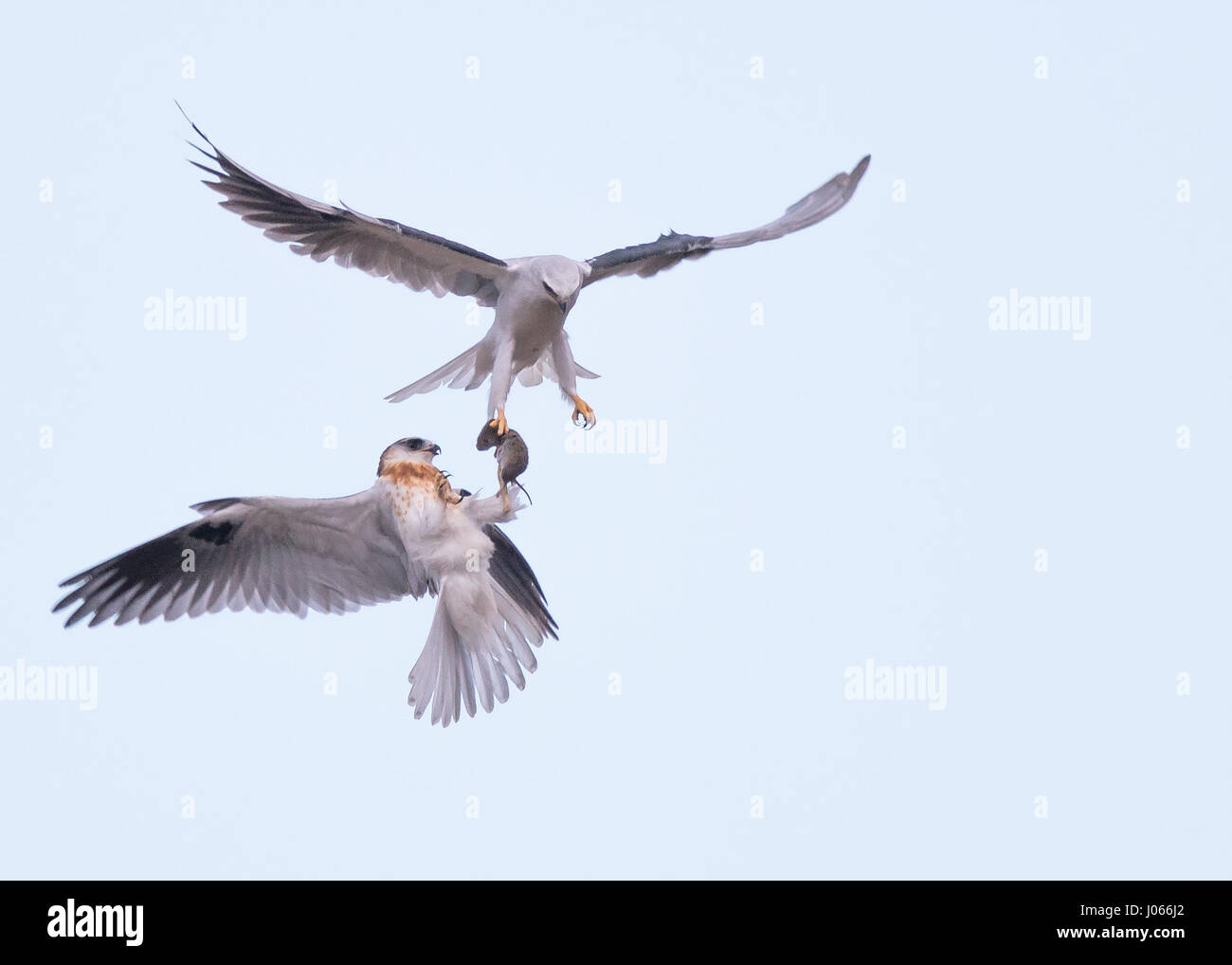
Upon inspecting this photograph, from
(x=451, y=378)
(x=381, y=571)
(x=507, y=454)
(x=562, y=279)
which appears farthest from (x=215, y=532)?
(x=562, y=279)

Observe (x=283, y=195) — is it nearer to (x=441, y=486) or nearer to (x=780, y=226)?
(x=441, y=486)

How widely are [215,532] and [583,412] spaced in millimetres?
1525

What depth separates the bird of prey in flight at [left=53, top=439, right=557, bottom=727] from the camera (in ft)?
21.7

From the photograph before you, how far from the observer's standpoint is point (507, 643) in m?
6.69

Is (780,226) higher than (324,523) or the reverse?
higher

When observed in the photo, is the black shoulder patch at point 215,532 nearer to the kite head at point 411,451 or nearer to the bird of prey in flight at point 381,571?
the bird of prey in flight at point 381,571

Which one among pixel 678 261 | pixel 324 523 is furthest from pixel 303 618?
pixel 678 261

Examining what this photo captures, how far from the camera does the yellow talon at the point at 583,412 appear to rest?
6969 mm

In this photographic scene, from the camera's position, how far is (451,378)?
706 cm

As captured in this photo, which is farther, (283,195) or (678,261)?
(678,261)

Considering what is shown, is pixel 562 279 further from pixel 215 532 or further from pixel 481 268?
pixel 215 532

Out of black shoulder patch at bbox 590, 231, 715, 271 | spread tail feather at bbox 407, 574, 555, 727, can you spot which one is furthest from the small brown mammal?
black shoulder patch at bbox 590, 231, 715, 271

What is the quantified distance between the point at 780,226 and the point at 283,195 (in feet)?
6.96
